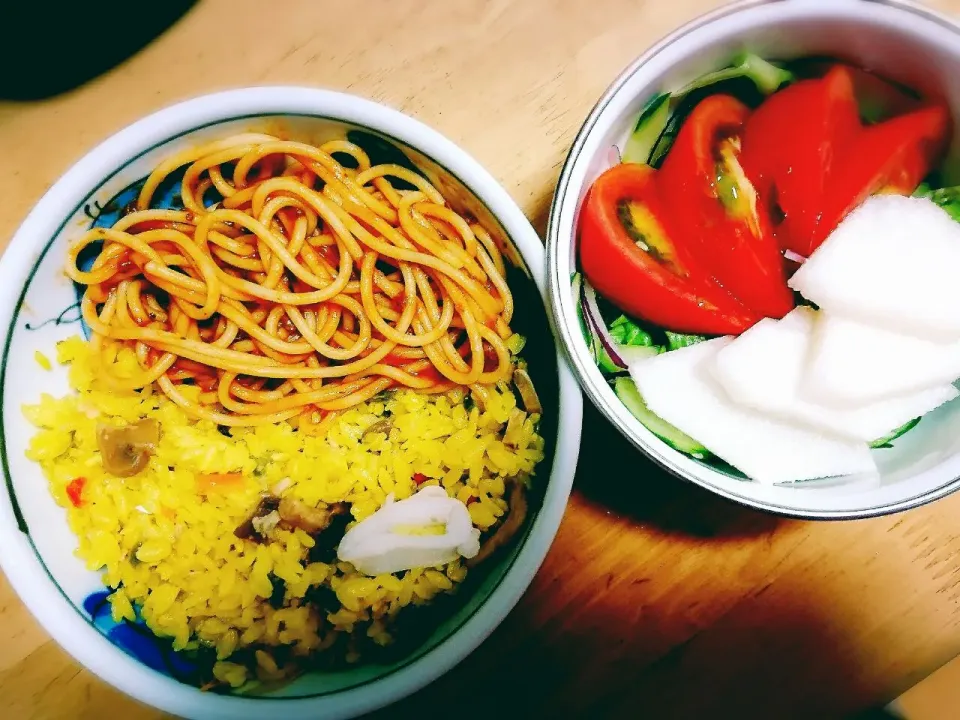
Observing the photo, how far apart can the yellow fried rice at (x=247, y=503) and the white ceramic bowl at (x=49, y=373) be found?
3 centimetres

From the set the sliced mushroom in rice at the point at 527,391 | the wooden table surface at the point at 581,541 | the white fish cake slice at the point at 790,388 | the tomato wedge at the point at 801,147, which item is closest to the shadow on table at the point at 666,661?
the wooden table surface at the point at 581,541

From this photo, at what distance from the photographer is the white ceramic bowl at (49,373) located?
72 centimetres

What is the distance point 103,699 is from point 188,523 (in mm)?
260

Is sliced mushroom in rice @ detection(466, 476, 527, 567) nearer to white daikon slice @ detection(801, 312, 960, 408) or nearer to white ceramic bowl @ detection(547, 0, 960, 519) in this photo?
white ceramic bowl @ detection(547, 0, 960, 519)

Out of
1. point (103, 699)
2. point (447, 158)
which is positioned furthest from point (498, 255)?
point (103, 699)

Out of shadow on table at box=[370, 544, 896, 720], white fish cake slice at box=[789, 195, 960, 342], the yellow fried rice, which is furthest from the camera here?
shadow on table at box=[370, 544, 896, 720]

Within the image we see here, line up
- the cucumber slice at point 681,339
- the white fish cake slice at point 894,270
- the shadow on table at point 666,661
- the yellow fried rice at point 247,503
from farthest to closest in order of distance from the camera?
the shadow on table at point 666,661 → the yellow fried rice at point 247,503 → the cucumber slice at point 681,339 → the white fish cake slice at point 894,270

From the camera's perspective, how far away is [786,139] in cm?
64

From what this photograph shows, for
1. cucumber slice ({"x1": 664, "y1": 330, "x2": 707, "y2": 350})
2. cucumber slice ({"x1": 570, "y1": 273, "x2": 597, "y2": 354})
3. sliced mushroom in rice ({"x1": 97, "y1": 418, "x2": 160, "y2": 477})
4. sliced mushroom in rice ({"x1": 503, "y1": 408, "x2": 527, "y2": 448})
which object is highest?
cucumber slice ({"x1": 570, "y1": 273, "x2": 597, "y2": 354})

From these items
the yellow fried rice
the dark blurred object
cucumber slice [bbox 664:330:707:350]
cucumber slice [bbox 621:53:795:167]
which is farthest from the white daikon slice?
the dark blurred object

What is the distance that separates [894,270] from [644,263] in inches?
7.7

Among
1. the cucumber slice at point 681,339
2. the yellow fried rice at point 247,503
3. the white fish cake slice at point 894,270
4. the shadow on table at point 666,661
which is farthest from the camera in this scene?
the shadow on table at point 666,661

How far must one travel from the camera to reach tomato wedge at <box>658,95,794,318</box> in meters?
0.65

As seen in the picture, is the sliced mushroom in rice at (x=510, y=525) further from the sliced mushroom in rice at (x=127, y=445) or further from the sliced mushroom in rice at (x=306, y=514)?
the sliced mushroom in rice at (x=127, y=445)
